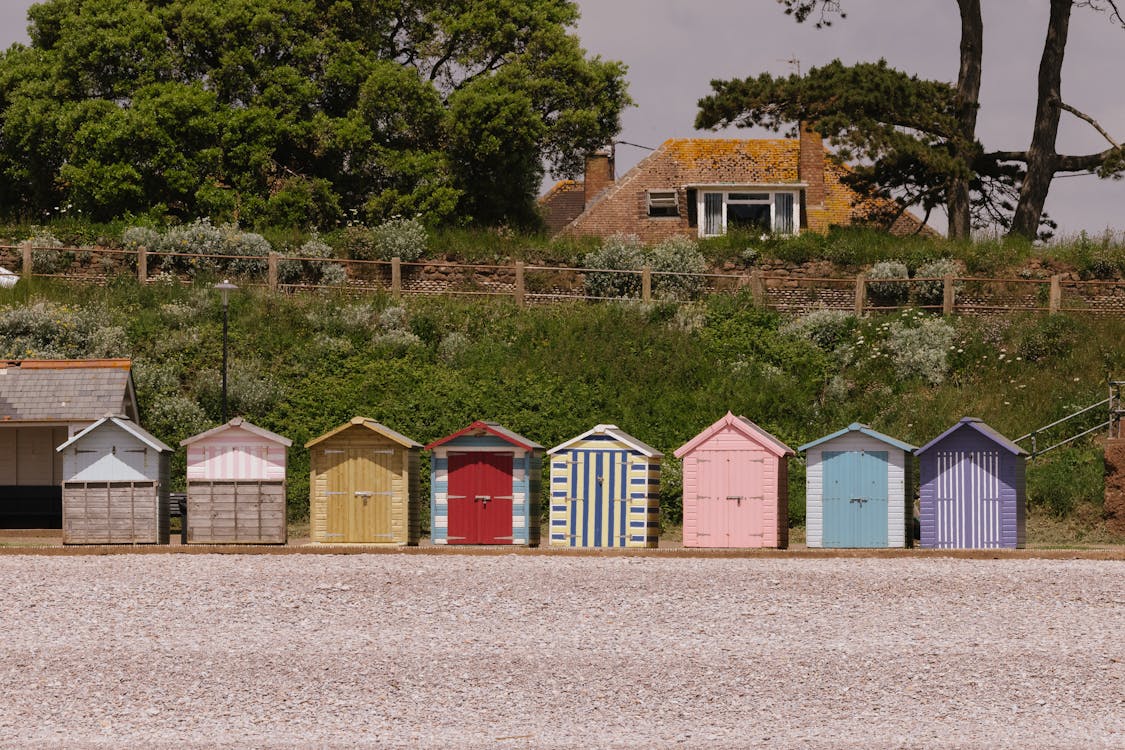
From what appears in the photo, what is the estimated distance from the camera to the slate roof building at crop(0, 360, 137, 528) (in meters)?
26.3

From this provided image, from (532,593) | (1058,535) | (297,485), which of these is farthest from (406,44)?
(532,593)

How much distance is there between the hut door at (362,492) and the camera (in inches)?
906

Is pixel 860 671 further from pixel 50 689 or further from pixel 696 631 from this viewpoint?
pixel 50 689

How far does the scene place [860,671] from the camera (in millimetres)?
14469

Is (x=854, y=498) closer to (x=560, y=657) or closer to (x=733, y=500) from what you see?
(x=733, y=500)

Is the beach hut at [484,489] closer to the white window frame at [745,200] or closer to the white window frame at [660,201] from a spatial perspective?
the white window frame at [745,200]

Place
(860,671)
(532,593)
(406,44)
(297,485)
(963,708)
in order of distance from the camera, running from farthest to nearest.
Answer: (406,44) → (297,485) → (532,593) → (860,671) → (963,708)

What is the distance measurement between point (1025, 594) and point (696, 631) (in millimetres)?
4554

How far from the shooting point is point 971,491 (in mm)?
23094

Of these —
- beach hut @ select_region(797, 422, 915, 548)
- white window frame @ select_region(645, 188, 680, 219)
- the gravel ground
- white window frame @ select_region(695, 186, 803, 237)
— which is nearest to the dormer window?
white window frame @ select_region(645, 188, 680, 219)

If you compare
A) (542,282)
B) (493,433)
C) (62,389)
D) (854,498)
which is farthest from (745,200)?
(493,433)

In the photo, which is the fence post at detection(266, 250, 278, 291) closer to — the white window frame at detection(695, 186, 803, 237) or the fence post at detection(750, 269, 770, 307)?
the fence post at detection(750, 269, 770, 307)

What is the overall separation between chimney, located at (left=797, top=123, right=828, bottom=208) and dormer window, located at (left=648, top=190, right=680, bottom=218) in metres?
4.33

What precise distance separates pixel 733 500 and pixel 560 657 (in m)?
8.54
